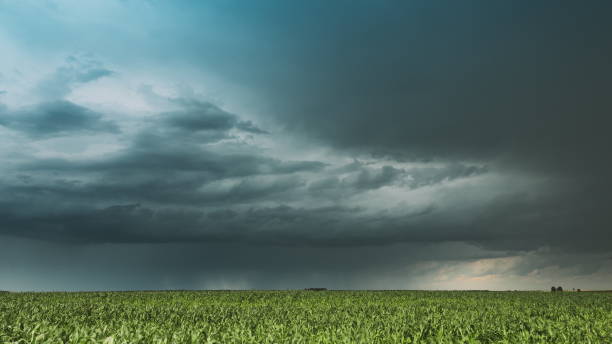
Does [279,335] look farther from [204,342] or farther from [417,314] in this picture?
[417,314]

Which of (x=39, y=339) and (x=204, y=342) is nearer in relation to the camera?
(x=39, y=339)

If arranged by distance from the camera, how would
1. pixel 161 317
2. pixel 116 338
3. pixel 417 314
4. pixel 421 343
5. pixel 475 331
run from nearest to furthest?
pixel 116 338 < pixel 421 343 < pixel 475 331 < pixel 161 317 < pixel 417 314

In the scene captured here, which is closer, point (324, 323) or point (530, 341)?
point (530, 341)

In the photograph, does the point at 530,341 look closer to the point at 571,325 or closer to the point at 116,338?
the point at 571,325

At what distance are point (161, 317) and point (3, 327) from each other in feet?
26.8

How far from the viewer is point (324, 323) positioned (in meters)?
20.8

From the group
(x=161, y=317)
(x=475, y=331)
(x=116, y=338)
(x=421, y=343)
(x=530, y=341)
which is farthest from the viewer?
(x=161, y=317)

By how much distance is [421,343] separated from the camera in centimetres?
1524

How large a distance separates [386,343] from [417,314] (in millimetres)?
12997

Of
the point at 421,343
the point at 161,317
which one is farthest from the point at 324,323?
the point at 161,317

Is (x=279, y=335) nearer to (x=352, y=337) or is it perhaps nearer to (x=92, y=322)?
(x=352, y=337)

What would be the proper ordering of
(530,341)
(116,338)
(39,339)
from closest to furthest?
(39,339), (116,338), (530,341)

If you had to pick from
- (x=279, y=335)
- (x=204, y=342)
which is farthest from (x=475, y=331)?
(x=204, y=342)

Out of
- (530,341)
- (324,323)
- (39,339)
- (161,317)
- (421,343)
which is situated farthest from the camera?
Answer: (161,317)
